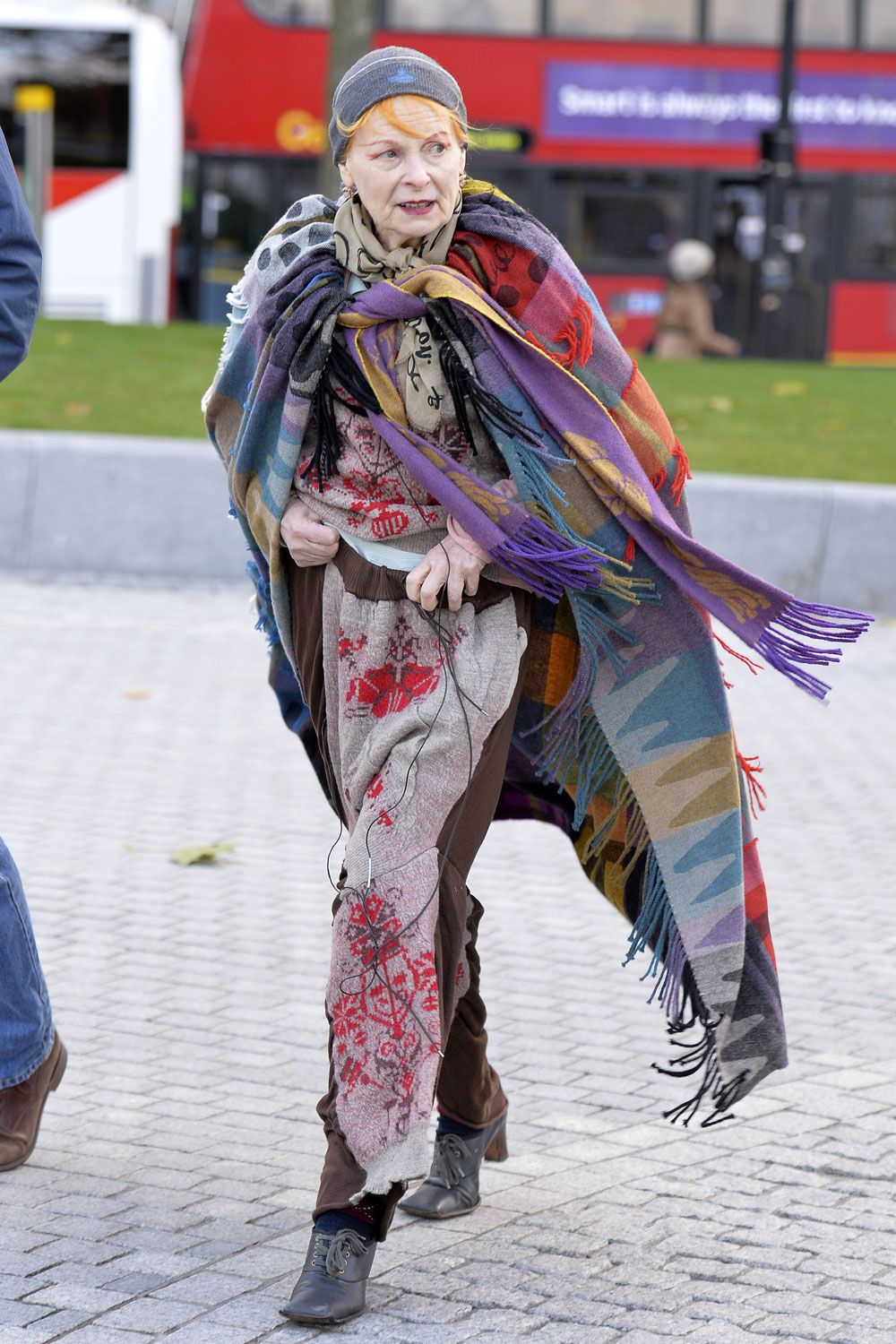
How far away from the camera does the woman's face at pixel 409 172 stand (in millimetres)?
2965

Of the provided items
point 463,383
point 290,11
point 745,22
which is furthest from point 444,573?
point 745,22

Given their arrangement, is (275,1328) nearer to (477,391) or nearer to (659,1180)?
(659,1180)

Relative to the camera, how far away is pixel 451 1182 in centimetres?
336

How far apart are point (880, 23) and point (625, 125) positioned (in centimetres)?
300

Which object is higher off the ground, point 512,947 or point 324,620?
point 324,620

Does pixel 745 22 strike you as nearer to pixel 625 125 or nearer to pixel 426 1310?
pixel 625 125

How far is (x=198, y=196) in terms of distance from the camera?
859 inches

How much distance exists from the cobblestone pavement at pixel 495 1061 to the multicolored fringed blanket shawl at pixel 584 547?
33 centimetres

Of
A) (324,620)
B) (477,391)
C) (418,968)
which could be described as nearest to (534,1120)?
(418,968)

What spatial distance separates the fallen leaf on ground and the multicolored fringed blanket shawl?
2.28 meters

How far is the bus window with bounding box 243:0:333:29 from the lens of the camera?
2062 cm

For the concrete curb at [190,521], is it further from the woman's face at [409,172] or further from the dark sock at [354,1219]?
the dark sock at [354,1219]

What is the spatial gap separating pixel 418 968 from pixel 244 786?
3614 millimetres

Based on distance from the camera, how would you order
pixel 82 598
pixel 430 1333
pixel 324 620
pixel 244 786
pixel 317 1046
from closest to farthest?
pixel 430 1333 → pixel 324 620 → pixel 317 1046 → pixel 244 786 → pixel 82 598
